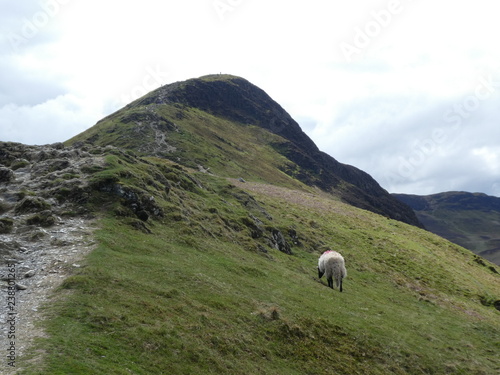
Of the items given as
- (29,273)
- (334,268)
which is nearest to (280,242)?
(334,268)

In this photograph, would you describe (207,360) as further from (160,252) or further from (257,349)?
(160,252)

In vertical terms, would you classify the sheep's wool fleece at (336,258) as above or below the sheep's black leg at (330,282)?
above

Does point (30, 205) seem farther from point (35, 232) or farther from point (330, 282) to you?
point (330, 282)

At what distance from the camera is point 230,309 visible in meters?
19.6

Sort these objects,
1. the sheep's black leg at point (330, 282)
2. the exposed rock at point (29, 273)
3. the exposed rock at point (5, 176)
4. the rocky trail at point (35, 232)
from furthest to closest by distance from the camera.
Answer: the sheep's black leg at point (330, 282)
the exposed rock at point (5, 176)
the exposed rock at point (29, 273)
the rocky trail at point (35, 232)

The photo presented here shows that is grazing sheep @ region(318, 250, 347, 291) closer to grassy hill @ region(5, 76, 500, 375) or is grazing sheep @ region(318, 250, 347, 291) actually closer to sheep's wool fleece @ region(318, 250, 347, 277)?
sheep's wool fleece @ region(318, 250, 347, 277)

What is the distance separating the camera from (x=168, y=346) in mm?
14406

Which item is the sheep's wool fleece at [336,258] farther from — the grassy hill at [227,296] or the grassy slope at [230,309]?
the grassy slope at [230,309]

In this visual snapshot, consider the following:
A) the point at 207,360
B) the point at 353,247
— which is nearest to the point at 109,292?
the point at 207,360

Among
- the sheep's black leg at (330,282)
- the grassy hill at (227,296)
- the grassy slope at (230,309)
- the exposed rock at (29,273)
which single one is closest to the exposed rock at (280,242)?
the grassy hill at (227,296)

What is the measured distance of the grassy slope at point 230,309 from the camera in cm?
1414

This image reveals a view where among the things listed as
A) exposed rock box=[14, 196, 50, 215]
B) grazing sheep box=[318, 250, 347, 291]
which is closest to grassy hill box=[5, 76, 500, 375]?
exposed rock box=[14, 196, 50, 215]

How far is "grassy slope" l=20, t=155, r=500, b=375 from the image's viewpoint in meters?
14.1

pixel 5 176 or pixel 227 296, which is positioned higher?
pixel 5 176
